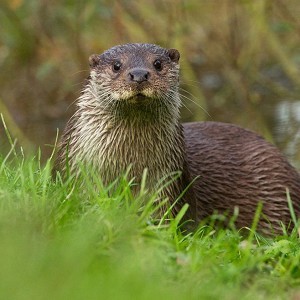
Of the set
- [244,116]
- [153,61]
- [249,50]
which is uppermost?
[153,61]

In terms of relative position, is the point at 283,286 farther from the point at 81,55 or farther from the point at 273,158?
the point at 81,55

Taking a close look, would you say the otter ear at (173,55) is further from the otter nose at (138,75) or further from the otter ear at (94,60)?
the otter nose at (138,75)

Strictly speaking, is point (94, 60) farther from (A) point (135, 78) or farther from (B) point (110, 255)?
(B) point (110, 255)

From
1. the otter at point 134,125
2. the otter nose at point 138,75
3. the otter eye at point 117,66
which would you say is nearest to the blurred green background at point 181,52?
the otter at point 134,125

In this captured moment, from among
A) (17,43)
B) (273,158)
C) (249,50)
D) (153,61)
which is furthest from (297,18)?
(153,61)

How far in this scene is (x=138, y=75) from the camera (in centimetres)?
417

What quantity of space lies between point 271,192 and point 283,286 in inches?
92.8

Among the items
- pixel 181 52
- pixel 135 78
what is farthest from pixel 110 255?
pixel 181 52

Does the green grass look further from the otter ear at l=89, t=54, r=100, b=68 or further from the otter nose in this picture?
the otter ear at l=89, t=54, r=100, b=68

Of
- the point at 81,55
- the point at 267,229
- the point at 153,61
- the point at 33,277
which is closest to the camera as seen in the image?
the point at 33,277

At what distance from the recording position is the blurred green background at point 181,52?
7.69 metres

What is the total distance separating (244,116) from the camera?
8.30m

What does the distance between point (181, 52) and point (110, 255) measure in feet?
16.6

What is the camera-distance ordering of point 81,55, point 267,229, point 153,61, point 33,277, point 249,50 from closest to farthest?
point 33,277
point 153,61
point 267,229
point 249,50
point 81,55
